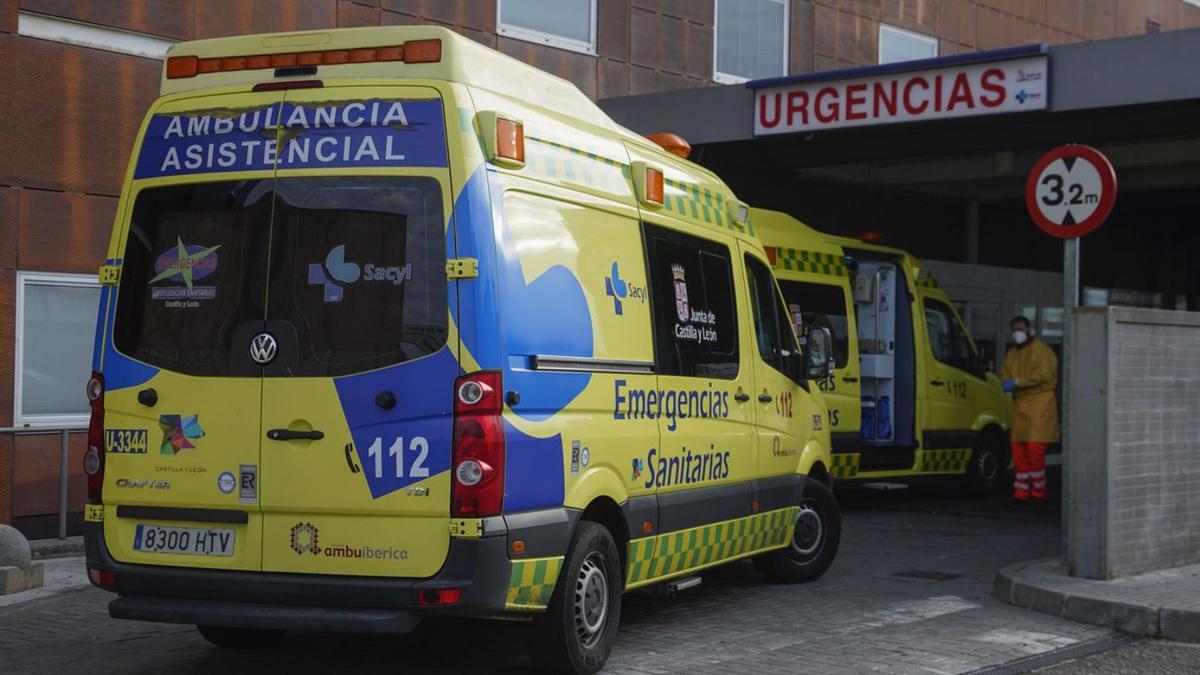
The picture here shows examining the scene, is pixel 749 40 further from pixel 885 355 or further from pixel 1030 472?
pixel 1030 472

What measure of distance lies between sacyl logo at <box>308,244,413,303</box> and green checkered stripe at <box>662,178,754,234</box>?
2.18 m

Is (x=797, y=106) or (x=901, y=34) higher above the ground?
(x=901, y=34)

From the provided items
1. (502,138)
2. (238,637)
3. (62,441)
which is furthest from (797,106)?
(238,637)

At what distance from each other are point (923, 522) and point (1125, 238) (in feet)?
53.3

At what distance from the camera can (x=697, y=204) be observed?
342 inches

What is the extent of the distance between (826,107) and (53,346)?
295 inches

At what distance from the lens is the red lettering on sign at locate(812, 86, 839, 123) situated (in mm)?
14859

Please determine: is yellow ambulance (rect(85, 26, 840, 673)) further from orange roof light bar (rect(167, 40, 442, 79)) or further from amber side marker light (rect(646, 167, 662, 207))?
amber side marker light (rect(646, 167, 662, 207))

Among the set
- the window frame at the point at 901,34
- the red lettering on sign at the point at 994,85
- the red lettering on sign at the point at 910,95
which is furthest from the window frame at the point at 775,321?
the window frame at the point at 901,34

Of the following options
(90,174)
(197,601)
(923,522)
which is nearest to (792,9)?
(923,522)

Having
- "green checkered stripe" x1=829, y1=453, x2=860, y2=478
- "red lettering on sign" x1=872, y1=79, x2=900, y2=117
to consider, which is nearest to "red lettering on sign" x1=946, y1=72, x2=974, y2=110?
"red lettering on sign" x1=872, y1=79, x2=900, y2=117

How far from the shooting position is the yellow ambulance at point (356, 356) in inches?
245

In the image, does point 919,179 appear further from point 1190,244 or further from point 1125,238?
point 1190,244

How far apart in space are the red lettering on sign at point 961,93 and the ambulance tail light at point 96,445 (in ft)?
30.8
